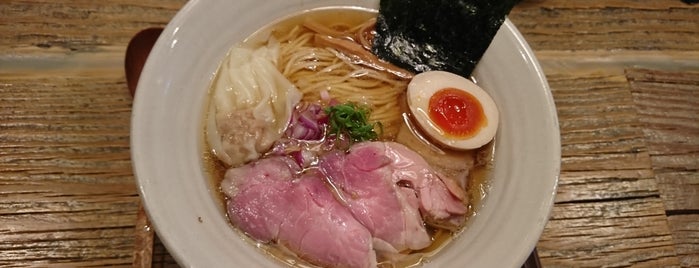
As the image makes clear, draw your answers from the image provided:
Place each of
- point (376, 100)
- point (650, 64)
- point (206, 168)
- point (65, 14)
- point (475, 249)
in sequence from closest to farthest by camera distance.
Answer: point (475, 249)
point (206, 168)
point (376, 100)
point (65, 14)
point (650, 64)

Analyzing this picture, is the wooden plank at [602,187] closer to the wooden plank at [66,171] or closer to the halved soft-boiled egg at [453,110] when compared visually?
the halved soft-boiled egg at [453,110]

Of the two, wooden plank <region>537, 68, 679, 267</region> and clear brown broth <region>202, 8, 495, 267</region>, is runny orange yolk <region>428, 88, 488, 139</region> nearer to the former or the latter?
clear brown broth <region>202, 8, 495, 267</region>

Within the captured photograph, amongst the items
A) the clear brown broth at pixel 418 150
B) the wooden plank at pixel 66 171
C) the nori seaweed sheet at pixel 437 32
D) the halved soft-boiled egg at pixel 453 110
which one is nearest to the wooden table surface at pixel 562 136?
the wooden plank at pixel 66 171

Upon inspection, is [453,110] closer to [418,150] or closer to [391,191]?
[418,150]

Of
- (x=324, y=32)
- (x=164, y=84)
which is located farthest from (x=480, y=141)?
(x=164, y=84)

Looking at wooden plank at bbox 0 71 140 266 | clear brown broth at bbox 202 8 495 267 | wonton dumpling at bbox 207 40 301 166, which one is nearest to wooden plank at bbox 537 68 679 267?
clear brown broth at bbox 202 8 495 267

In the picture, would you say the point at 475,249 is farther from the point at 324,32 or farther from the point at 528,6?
the point at 528,6

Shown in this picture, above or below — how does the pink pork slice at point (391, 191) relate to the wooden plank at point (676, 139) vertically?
above

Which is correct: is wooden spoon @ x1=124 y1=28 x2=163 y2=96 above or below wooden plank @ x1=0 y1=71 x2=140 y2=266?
above
